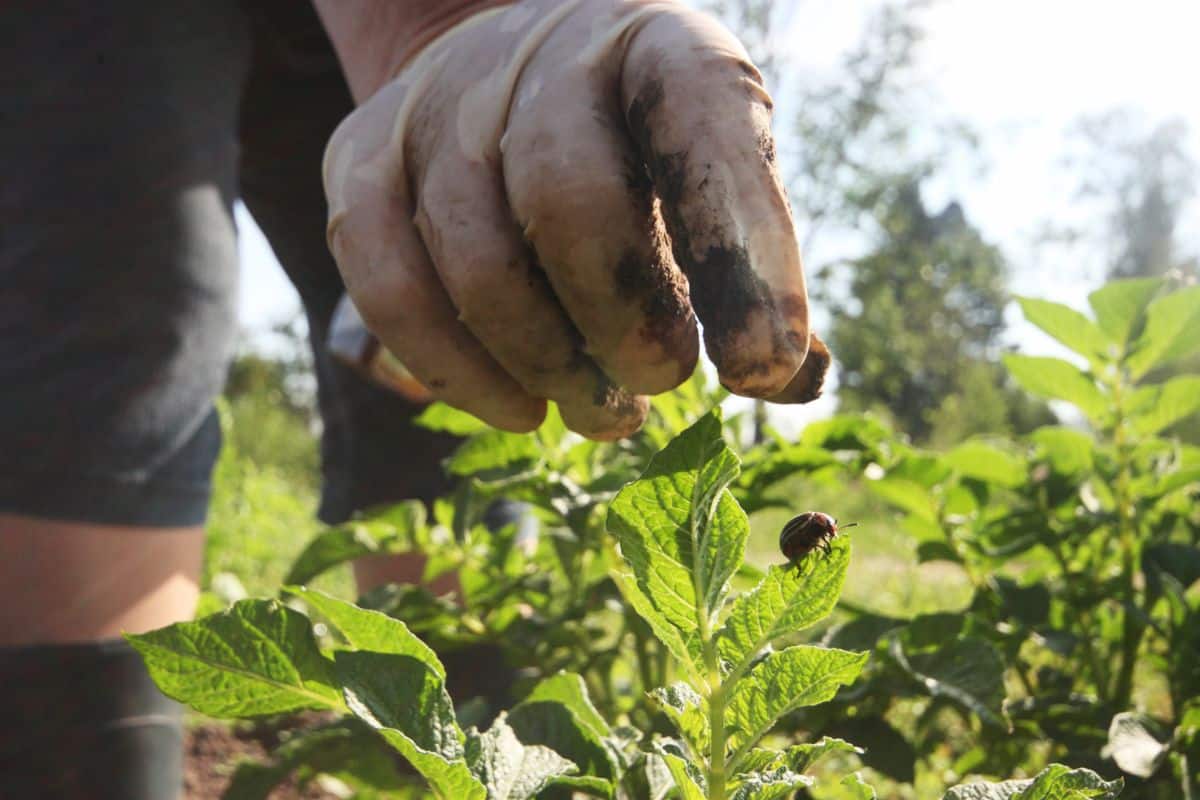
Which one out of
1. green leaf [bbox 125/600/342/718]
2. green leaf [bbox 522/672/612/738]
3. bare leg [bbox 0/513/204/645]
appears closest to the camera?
green leaf [bbox 125/600/342/718]

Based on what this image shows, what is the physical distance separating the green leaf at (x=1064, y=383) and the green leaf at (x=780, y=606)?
25.8 inches

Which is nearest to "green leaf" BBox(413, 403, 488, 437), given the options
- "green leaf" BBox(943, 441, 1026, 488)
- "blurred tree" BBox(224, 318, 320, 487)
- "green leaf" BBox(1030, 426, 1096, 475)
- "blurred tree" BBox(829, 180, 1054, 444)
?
"green leaf" BBox(943, 441, 1026, 488)

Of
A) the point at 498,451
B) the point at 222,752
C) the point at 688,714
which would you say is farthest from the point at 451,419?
the point at 222,752

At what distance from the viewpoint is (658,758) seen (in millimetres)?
704

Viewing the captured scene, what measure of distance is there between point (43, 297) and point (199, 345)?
21cm

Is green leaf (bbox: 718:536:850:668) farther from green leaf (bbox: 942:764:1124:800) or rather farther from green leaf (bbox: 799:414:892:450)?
green leaf (bbox: 799:414:892:450)

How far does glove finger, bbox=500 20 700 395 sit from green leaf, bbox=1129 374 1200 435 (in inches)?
24.1

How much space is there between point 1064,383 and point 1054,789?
0.68m

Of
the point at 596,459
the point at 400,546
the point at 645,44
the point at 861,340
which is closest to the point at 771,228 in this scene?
the point at 645,44

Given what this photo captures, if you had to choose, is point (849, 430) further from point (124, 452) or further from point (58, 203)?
point (58, 203)

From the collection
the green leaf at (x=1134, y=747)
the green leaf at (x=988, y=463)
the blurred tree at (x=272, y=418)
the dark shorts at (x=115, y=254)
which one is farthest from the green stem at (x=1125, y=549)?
the blurred tree at (x=272, y=418)

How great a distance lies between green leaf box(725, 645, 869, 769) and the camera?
1.92ft

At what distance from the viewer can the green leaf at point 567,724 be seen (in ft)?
2.35

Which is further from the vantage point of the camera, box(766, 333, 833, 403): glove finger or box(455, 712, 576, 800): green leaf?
box(766, 333, 833, 403): glove finger
